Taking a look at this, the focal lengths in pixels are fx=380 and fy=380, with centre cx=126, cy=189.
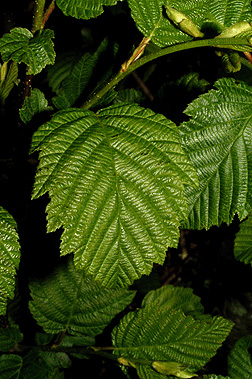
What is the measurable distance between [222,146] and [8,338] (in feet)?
3.23

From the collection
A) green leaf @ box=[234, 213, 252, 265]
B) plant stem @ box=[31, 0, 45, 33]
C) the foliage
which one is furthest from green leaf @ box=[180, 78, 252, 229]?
plant stem @ box=[31, 0, 45, 33]

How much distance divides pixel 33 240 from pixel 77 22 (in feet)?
3.60

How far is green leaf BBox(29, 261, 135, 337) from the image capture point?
144 cm

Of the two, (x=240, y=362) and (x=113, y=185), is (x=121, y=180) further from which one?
(x=240, y=362)

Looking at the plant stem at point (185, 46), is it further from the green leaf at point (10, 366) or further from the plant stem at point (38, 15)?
the green leaf at point (10, 366)

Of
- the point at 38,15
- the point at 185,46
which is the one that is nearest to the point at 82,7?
the point at 38,15

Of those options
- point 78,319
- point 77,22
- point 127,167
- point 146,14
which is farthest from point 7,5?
point 78,319

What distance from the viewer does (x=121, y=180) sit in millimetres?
837

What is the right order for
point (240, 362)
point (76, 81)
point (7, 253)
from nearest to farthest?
point (7, 253) < point (76, 81) < point (240, 362)

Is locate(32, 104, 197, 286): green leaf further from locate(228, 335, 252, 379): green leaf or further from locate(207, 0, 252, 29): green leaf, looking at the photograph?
locate(228, 335, 252, 379): green leaf

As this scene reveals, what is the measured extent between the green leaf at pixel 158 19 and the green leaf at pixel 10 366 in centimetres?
113

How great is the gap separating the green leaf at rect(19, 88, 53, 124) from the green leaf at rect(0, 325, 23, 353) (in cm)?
75

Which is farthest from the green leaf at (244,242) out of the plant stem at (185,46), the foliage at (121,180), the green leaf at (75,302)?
the plant stem at (185,46)

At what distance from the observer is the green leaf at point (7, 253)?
93 centimetres
